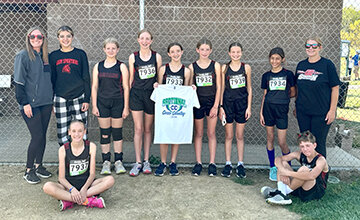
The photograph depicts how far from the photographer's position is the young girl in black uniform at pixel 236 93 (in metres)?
4.39

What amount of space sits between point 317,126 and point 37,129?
346 cm

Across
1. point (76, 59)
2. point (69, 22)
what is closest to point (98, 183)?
point (76, 59)

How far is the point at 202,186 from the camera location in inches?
165

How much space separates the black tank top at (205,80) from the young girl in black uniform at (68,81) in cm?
143

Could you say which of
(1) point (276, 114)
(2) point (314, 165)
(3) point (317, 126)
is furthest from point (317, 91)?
(2) point (314, 165)

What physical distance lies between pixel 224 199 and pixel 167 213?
739 mm

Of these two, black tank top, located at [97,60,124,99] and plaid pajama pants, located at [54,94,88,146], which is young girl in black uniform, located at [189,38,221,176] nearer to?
black tank top, located at [97,60,124,99]

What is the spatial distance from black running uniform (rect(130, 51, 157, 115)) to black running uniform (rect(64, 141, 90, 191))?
3.64 ft

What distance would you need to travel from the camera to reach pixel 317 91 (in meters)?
4.00

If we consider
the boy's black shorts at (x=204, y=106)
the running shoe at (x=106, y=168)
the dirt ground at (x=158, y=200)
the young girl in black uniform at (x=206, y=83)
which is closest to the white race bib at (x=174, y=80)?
the young girl in black uniform at (x=206, y=83)

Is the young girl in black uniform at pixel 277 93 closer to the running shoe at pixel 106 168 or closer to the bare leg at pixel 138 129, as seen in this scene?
the bare leg at pixel 138 129

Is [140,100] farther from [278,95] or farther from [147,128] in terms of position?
[278,95]

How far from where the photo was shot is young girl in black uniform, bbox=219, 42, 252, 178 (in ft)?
14.4

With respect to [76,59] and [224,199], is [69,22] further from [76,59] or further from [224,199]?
[224,199]
